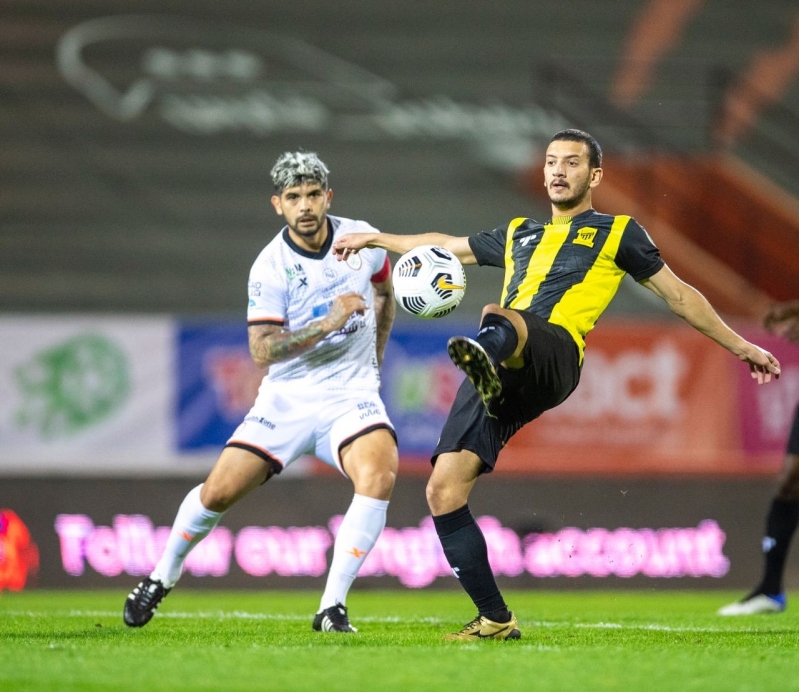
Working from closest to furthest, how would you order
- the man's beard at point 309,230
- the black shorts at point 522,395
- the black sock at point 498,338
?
the black sock at point 498,338 < the black shorts at point 522,395 < the man's beard at point 309,230

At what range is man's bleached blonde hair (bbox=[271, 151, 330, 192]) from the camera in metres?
6.21

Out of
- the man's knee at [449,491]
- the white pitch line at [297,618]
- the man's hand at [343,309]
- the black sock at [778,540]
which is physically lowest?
the white pitch line at [297,618]

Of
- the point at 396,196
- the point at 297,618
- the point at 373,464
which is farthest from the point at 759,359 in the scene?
the point at 396,196

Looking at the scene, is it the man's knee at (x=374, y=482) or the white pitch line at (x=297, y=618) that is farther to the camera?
the white pitch line at (x=297, y=618)

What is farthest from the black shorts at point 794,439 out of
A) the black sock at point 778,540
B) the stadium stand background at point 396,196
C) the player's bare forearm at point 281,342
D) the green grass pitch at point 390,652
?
the player's bare forearm at point 281,342

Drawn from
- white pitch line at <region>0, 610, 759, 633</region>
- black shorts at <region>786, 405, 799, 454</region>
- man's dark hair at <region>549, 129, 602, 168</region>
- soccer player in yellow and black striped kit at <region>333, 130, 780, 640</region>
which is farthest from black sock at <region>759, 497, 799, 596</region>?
man's dark hair at <region>549, 129, 602, 168</region>

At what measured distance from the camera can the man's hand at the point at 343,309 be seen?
5965mm

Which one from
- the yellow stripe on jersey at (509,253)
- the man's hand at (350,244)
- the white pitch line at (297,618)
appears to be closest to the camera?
the yellow stripe on jersey at (509,253)

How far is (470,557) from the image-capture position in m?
5.54

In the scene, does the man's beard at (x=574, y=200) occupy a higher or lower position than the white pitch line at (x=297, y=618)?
higher

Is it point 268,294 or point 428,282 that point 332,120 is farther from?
point 428,282

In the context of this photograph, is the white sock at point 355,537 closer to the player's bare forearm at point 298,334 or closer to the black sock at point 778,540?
the player's bare forearm at point 298,334

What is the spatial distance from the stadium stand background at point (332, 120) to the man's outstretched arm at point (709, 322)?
285 inches

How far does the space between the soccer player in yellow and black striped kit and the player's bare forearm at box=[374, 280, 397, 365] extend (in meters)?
1.02
